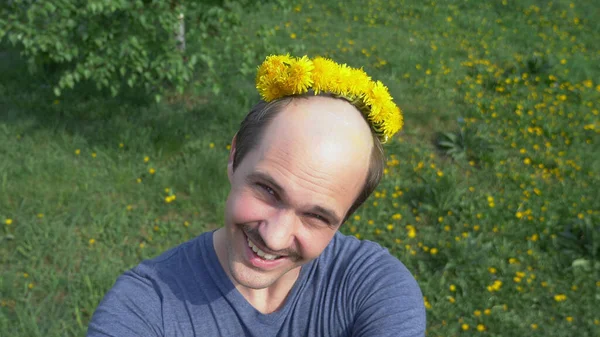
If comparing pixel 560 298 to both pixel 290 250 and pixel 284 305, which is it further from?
pixel 290 250

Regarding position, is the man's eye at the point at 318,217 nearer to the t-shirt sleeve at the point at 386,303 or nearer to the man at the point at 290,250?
the man at the point at 290,250

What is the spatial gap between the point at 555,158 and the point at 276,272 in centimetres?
413

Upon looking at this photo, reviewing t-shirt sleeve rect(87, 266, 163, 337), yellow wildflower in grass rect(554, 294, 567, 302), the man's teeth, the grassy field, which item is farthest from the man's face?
yellow wildflower in grass rect(554, 294, 567, 302)

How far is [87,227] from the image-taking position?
385 cm

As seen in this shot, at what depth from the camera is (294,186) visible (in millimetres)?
1381

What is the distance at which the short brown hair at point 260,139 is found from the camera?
1450 millimetres

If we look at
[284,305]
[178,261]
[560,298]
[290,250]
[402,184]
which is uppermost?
[290,250]

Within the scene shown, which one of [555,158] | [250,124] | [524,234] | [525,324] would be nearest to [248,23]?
[555,158]

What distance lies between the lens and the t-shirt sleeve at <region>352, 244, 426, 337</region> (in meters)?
1.44

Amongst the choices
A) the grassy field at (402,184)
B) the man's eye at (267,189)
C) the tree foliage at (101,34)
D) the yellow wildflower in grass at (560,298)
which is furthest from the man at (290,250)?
the tree foliage at (101,34)

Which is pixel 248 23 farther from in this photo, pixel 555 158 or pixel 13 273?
pixel 13 273

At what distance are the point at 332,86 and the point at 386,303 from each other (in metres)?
0.58

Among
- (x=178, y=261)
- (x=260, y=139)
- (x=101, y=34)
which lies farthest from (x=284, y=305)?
(x=101, y=34)

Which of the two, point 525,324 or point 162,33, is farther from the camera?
point 162,33
